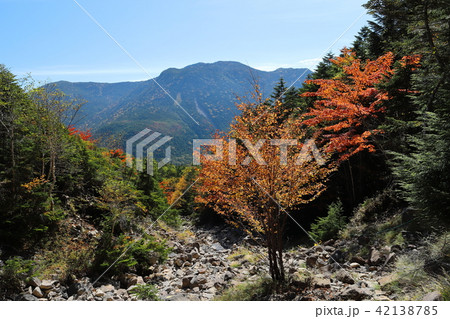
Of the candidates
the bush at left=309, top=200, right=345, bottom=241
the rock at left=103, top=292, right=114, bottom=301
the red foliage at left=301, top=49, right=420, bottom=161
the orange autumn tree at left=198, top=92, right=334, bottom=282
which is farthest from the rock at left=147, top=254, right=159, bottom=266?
the red foliage at left=301, top=49, right=420, bottom=161

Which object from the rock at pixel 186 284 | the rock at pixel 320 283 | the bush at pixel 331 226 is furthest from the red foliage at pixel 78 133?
the rock at pixel 320 283

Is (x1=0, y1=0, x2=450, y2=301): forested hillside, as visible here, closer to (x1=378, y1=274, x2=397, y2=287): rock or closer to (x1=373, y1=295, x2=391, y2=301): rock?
(x1=378, y1=274, x2=397, y2=287): rock

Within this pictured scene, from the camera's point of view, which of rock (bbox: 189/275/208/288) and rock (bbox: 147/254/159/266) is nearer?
rock (bbox: 189/275/208/288)

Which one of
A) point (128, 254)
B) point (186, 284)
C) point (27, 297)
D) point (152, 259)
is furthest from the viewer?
point (152, 259)

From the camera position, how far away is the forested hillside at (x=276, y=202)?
6.84 m

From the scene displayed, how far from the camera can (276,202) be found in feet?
22.3

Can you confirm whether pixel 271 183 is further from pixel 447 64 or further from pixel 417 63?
pixel 417 63

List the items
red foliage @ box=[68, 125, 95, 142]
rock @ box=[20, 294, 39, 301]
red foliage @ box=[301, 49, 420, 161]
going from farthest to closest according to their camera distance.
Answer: red foliage @ box=[68, 125, 95, 142] < red foliage @ box=[301, 49, 420, 161] < rock @ box=[20, 294, 39, 301]

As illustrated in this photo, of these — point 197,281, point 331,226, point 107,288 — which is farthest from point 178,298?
point 331,226

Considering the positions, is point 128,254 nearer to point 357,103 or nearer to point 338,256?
point 338,256

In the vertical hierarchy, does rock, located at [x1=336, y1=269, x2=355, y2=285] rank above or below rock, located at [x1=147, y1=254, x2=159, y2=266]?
above

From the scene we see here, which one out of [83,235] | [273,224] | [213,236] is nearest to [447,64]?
[273,224]

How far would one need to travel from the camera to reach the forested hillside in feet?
22.4

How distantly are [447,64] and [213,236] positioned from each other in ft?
58.5
